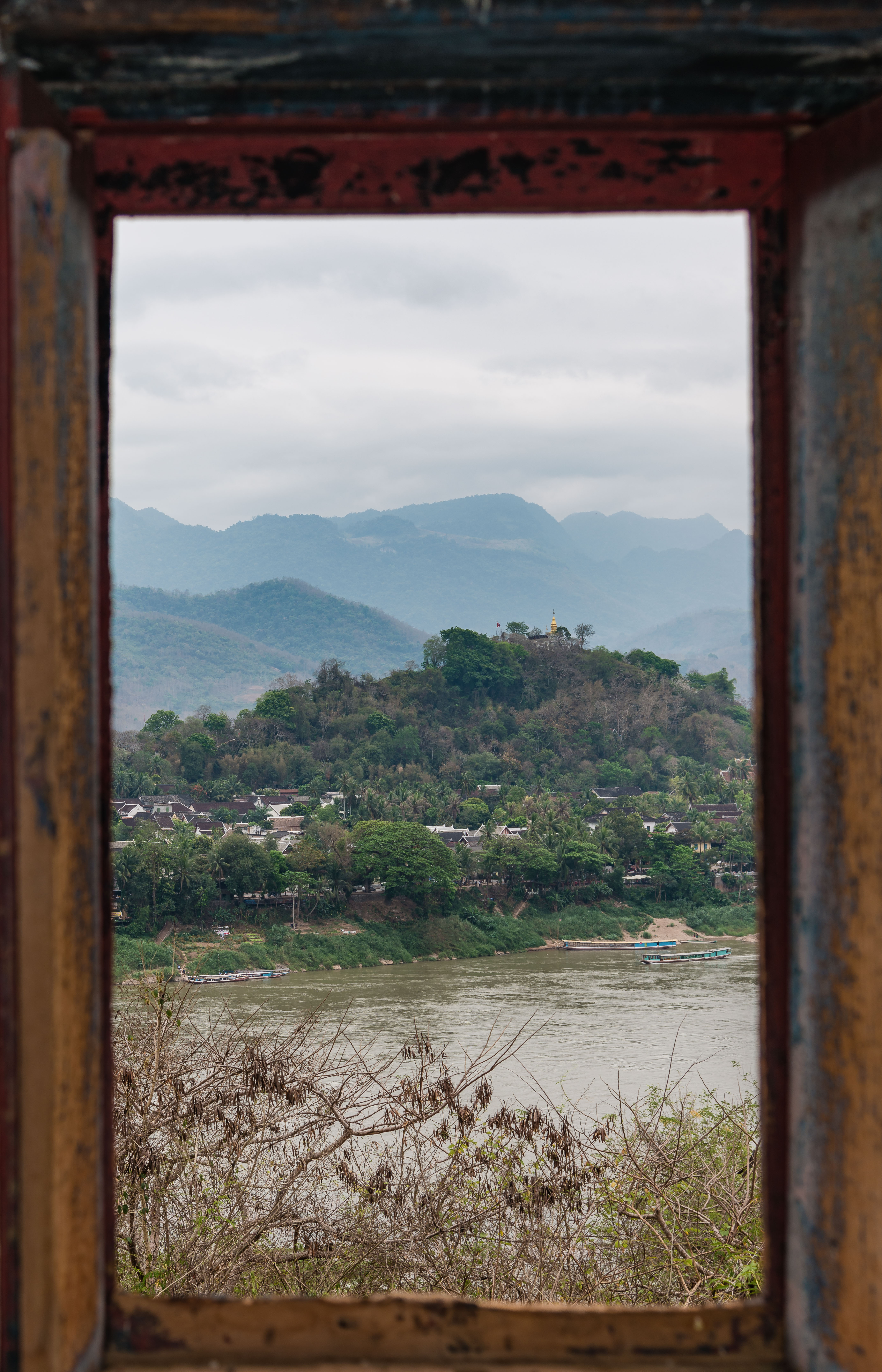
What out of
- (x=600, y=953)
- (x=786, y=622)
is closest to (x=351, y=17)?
(x=786, y=622)

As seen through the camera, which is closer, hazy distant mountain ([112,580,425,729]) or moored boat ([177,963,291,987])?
moored boat ([177,963,291,987])

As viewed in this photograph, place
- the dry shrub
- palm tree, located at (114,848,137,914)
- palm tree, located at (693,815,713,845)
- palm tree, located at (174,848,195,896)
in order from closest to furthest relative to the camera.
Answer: the dry shrub, palm tree, located at (114,848,137,914), palm tree, located at (174,848,195,896), palm tree, located at (693,815,713,845)

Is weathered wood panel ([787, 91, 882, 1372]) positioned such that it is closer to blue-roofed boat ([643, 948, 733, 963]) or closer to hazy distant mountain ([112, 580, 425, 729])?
blue-roofed boat ([643, 948, 733, 963])

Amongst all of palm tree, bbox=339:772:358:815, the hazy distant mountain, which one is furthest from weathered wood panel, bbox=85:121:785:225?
the hazy distant mountain

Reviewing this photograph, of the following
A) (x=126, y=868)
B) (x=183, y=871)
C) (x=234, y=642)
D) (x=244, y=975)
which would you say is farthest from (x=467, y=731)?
(x=234, y=642)

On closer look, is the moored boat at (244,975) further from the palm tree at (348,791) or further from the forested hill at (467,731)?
the forested hill at (467,731)

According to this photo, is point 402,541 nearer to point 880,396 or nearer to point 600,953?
point 600,953

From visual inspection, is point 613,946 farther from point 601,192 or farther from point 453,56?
point 453,56
